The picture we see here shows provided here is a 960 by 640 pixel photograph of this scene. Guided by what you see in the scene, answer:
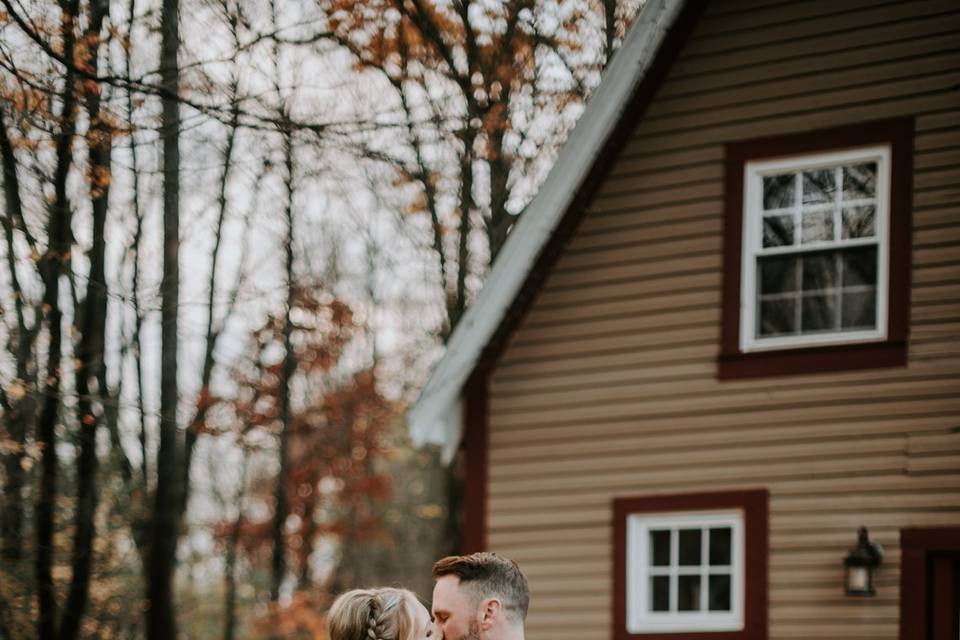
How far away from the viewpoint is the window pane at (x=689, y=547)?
1206cm

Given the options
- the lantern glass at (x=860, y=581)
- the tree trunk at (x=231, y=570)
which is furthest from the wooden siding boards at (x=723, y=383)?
the tree trunk at (x=231, y=570)

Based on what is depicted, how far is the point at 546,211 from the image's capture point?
484 inches

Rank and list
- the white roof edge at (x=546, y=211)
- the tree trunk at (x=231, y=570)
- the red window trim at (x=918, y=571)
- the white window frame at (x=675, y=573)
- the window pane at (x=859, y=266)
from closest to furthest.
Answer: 1. the red window trim at (x=918, y=571)
2. the window pane at (x=859, y=266)
3. the white window frame at (x=675, y=573)
4. the white roof edge at (x=546, y=211)
5. the tree trunk at (x=231, y=570)

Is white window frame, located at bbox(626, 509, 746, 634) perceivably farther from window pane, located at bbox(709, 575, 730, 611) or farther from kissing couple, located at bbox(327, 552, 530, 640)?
kissing couple, located at bbox(327, 552, 530, 640)

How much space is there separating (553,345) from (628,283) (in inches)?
34.7

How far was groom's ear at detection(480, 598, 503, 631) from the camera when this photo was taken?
258 inches

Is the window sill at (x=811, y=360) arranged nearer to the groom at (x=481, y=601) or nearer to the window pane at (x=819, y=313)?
the window pane at (x=819, y=313)

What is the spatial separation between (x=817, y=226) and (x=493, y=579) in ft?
20.4

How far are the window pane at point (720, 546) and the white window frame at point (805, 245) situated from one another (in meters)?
1.50

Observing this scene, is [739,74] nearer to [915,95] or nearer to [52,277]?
[915,95]

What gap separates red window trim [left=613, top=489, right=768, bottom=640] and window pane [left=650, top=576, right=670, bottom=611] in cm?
23

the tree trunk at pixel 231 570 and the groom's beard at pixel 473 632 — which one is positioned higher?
the groom's beard at pixel 473 632

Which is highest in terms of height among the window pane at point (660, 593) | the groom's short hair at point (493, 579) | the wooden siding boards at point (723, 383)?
the wooden siding boards at point (723, 383)

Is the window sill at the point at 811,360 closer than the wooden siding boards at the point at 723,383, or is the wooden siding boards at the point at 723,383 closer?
the wooden siding boards at the point at 723,383
